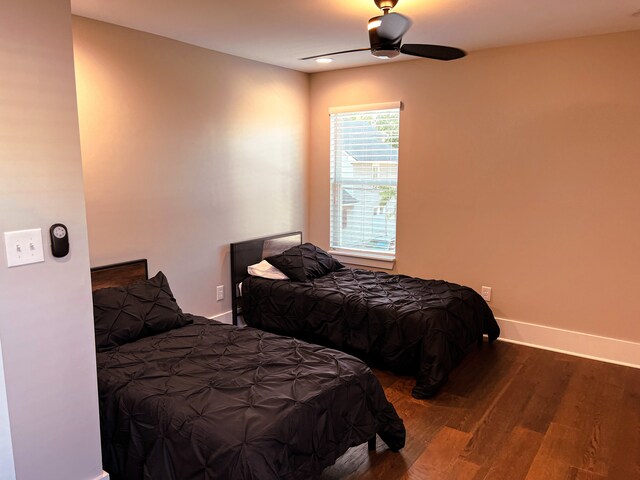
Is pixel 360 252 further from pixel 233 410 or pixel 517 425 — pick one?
pixel 233 410

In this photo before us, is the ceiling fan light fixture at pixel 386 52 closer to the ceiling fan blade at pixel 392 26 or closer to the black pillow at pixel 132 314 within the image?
the ceiling fan blade at pixel 392 26

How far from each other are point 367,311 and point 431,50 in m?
1.78

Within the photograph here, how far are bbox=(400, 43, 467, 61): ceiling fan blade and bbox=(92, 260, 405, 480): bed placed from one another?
1739mm

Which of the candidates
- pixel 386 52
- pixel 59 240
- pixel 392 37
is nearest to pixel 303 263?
pixel 386 52

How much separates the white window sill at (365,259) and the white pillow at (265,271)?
3.30 feet

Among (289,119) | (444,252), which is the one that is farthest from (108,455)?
(289,119)

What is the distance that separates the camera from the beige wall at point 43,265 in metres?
1.68

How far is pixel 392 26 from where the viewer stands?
2.45 m

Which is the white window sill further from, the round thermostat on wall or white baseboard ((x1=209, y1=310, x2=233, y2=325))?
the round thermostat on wall

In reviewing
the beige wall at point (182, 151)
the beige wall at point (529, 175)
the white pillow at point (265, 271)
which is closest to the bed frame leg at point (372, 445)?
the white pillow at point (265, 271)

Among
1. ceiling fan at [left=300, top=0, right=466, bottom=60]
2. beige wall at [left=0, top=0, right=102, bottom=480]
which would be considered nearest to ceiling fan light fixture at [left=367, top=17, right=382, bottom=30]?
ceiling fan at [left=300, top=0, right=466, bottom=60]

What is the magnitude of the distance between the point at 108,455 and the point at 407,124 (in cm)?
350

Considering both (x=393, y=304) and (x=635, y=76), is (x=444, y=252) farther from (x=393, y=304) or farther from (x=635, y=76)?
(x=635, y=76)

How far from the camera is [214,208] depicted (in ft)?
13.4
